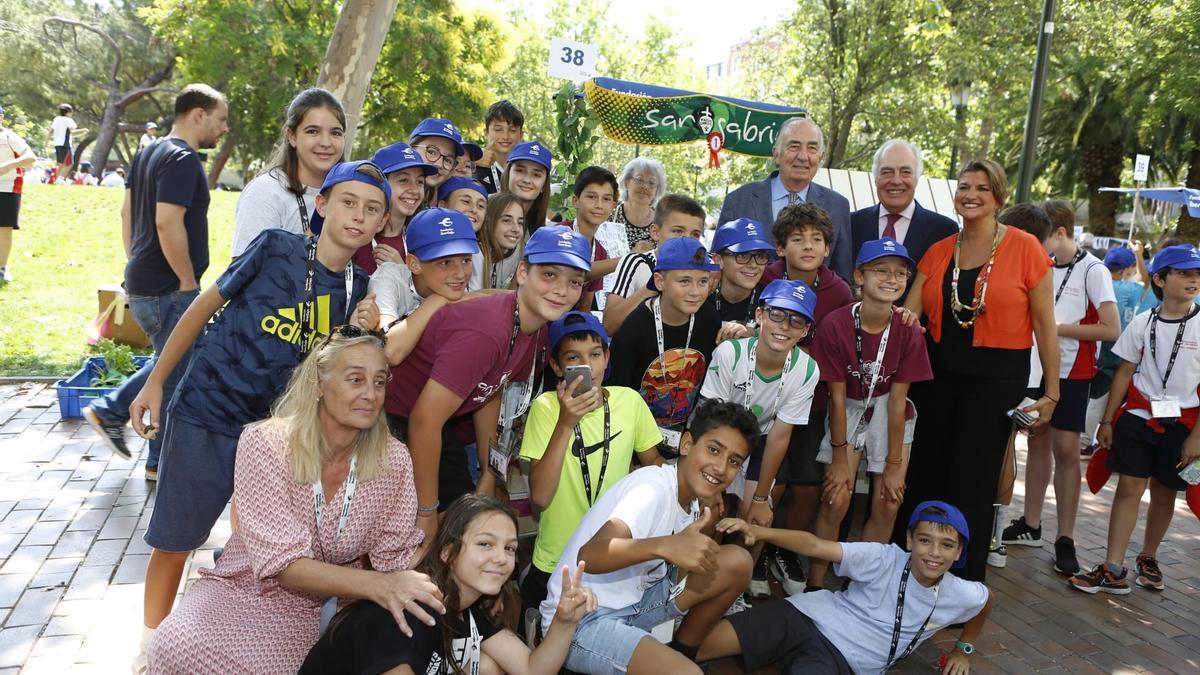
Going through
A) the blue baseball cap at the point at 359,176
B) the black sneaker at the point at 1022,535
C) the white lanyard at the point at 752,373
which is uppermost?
the blue baseball cap at the point at 359,176

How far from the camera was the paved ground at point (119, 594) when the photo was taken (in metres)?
3.43

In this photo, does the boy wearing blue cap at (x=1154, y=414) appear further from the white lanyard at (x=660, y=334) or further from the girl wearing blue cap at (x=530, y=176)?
the girl wearing blue cap at (x=530, y=176)

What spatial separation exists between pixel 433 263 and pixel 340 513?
1128mm

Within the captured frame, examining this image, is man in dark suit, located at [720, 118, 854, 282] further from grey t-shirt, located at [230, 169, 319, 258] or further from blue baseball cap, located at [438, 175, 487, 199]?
grey t-shirt, located at [230, 169, 319, 258]

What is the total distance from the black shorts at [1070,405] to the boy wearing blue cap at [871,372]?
5.17ft

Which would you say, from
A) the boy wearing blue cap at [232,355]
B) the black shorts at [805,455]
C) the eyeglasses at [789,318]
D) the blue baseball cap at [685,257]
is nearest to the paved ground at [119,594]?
the boy wearing blue cap at [232,355]

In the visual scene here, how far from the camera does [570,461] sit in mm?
3434

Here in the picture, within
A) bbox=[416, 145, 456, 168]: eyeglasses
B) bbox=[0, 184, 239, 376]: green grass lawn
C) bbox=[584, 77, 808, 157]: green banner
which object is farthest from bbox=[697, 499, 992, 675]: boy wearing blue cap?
bbox=[0, 184, 239, 376]: green grass lawn

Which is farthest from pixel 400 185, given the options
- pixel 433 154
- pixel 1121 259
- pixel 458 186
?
pixel 1121 259

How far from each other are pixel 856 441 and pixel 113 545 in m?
4.04

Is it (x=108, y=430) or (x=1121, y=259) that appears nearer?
(x=108, y=430)

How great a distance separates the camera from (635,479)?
3.16 metres

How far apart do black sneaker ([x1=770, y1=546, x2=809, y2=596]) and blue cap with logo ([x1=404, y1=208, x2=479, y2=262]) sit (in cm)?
258

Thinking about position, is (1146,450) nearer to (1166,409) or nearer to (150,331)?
(1166,409)
